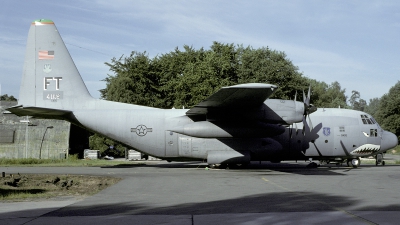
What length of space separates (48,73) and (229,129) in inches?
465

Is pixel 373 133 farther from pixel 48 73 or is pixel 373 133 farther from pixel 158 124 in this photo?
pixel 48 73

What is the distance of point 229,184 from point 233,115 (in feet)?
24.0

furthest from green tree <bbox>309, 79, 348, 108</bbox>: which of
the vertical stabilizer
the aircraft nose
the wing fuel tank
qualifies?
the vertical stabilizer

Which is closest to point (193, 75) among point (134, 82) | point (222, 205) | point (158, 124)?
point (134, 82)

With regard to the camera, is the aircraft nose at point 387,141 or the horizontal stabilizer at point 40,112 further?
the aircraft nose at point 387,141

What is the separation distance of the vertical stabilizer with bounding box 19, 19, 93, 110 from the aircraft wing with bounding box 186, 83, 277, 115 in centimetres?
786

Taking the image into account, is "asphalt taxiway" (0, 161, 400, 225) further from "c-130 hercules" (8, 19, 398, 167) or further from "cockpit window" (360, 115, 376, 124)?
"cockpit window" (360, 115, 376, 124)

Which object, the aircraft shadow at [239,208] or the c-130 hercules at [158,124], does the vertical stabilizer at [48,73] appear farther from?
the aircraft shadow at [239,208]

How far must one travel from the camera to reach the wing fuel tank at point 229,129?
2505 cm

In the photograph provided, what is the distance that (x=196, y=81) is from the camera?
174ft

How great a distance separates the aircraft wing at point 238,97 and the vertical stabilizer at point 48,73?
7.86 metres

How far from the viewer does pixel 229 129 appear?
25359 mm

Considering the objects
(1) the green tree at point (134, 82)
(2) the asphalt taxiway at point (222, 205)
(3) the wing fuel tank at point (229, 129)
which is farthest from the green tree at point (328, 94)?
(2) the asphalt taxiway at point (222, 205)

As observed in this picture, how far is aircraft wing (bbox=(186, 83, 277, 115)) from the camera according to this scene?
20.2m
